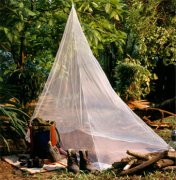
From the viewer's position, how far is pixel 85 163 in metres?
4.83

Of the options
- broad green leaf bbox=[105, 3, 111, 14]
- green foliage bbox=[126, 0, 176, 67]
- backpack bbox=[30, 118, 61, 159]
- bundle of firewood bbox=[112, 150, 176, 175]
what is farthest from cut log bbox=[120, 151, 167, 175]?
green foliage bbox=[126, 0, 176, 67]


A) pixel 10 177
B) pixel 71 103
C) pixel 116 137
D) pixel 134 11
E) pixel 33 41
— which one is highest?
pixel 134 11

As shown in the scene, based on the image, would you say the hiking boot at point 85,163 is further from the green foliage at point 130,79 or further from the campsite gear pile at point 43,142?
the green foliage at point 130,79

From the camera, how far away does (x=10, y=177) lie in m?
4.79

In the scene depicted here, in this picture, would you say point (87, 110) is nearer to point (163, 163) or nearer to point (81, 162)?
point (81, 162)

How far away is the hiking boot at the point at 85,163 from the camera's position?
15.7 ft

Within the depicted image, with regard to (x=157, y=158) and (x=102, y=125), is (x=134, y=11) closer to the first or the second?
(x=102, y=125)

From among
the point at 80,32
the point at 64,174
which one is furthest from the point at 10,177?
the point at 80,32

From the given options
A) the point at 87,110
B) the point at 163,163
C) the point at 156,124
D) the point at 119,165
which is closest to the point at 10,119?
the point at 87,110

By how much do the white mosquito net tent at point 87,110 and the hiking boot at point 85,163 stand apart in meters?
0.15

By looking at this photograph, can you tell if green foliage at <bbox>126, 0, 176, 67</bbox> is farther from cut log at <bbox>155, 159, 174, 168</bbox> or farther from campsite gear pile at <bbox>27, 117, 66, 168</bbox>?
cut log at <bbox>155, 159, 174, 168</bbox>

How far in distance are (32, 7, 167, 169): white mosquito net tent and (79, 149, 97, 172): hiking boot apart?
147 mm

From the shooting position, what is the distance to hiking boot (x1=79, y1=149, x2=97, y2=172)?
480cm

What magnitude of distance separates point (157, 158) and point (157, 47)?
4.68 metres
